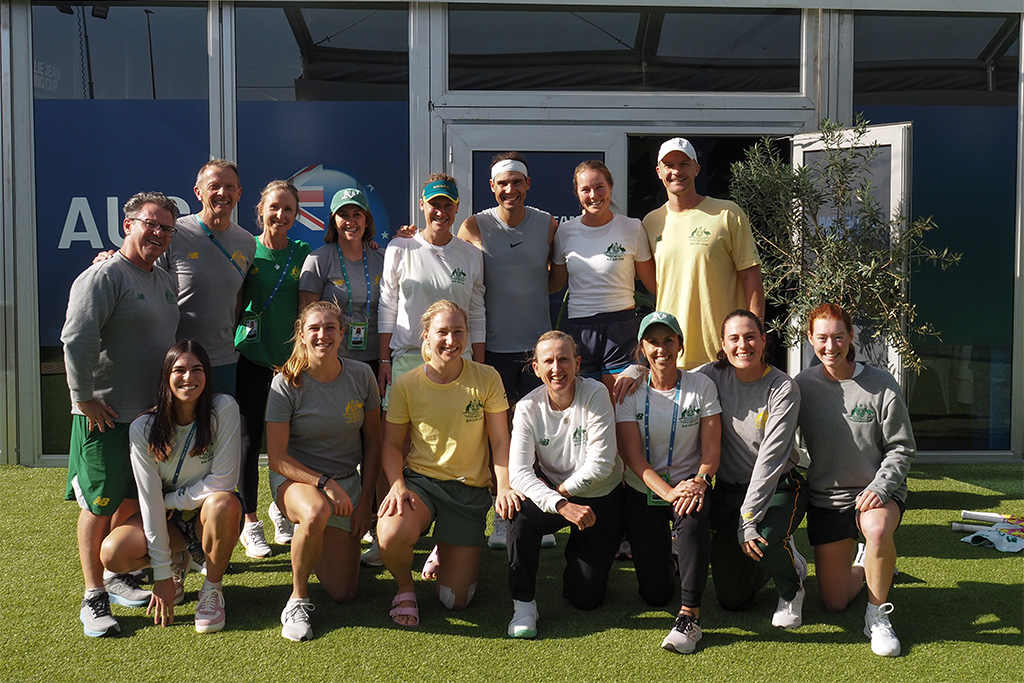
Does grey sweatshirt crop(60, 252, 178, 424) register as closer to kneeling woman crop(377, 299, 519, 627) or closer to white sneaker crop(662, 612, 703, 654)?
kneeling woman crop(377, 299, 519, 627)

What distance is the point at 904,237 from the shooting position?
15.0 feet

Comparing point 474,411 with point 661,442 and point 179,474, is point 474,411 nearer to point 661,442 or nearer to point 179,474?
point 661,442

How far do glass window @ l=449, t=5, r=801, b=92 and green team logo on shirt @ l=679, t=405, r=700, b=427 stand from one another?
3.15m

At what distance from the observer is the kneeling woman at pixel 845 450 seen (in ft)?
10.2

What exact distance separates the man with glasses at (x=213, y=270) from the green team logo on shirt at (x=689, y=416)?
202 cm

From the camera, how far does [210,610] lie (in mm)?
3055

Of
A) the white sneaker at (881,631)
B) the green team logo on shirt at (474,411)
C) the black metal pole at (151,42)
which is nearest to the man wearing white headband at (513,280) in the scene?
the green team logo on shirt at (474,411)

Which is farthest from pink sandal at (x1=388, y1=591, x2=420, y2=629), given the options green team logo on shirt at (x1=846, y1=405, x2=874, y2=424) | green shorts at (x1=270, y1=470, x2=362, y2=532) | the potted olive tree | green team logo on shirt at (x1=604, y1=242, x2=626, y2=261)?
the potted olive tree

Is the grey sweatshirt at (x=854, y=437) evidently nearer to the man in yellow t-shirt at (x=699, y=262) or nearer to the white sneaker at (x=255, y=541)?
the man in yellow t-shirt at (x=699, y=262)

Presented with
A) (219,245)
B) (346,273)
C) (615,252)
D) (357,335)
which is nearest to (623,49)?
(615,252)

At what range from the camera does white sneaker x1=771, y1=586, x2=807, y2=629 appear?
306cm

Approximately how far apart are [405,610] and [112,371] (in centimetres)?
145

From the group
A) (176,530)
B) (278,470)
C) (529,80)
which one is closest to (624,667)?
(278,470)

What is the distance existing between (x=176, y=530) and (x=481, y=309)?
1583mm
